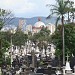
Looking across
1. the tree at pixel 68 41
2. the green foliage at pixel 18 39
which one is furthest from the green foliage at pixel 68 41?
the green foliage at pixel 18 39

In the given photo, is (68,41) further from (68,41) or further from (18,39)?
(18,39)

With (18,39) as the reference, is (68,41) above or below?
below

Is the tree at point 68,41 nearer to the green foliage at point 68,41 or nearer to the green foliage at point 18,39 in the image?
the green foliage at point 68,41

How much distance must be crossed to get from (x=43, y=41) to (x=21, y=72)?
49584mm

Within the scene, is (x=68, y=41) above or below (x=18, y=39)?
below

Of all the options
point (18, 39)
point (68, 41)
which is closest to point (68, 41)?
point (68, 41)

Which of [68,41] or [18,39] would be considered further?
[18,39]

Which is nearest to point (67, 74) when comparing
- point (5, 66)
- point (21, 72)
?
point (21, 72)

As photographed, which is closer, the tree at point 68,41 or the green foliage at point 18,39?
the tree at point 68,41

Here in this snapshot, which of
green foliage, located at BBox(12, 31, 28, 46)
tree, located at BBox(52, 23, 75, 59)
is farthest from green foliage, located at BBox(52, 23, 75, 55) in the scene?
green foliage, located at BBox(12, 31, 28, 46)

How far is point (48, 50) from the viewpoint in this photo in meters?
79.6

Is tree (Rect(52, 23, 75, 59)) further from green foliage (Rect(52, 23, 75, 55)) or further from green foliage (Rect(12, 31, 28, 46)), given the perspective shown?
green foliage (Rect(12, 31, 28, 46))

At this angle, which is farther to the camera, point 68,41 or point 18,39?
point 18,39

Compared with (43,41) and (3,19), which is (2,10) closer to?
(3,19)
